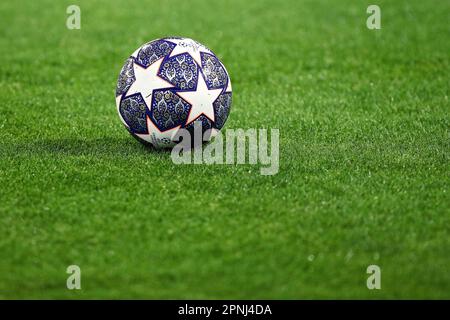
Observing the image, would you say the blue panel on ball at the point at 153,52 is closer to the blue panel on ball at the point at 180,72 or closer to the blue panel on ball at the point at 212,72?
the blue panel on ball at the point at 180,72

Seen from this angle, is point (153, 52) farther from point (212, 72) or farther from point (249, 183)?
point (249, 183)

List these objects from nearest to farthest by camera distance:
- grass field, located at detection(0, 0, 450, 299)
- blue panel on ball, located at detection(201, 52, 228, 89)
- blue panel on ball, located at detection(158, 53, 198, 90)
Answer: grass field, located at detection(0, 0, 450, 299) → blue panel on ball, located at detection(158, 53, 198, 90) → blue panel on ball, located at detection(201, 52, 228, 89)

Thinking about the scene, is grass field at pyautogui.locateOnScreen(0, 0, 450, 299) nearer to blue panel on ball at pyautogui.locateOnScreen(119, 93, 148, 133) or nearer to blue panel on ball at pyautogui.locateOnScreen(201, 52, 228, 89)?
blue panel on ball at pyautogui.locateOnScreen(119, 93, 148, 133)

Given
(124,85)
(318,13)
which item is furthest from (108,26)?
(124,85)

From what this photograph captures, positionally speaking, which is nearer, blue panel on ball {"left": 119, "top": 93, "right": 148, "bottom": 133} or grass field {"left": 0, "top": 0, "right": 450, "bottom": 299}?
grass field {"left": 0, "top": 0, "right": 450, "bottom": 299}

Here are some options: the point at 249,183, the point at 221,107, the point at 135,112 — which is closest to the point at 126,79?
the point at 135,112

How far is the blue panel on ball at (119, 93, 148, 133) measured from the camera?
26.2 feet

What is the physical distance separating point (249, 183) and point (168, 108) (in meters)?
1.14

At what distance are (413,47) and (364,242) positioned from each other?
7.17 metres

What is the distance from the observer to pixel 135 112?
316 inches

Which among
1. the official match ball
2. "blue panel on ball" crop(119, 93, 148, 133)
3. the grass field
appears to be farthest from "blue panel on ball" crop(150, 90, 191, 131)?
the grass field

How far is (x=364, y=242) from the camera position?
6.36 meters
